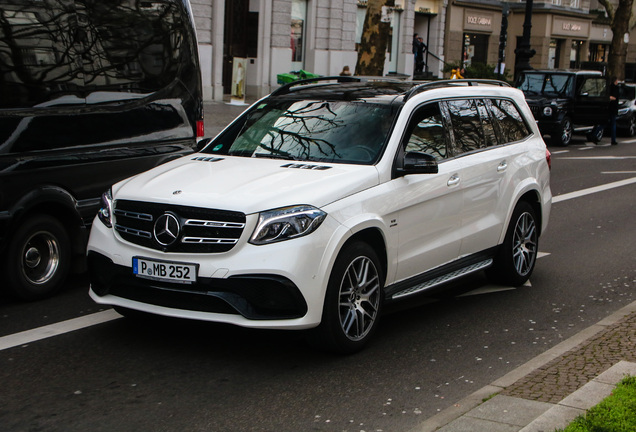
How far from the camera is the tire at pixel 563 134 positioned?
2292 centimetres

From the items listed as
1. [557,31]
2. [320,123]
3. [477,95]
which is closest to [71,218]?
[320,123]

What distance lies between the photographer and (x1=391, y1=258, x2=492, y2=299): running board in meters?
6.55

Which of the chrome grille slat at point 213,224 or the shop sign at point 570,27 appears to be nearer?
the chrome grille slat at point 213,224

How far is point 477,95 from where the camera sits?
780cm

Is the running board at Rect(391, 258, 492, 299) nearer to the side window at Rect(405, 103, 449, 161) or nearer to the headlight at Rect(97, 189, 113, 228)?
the side window at Rect(405, 103, 449, 161)

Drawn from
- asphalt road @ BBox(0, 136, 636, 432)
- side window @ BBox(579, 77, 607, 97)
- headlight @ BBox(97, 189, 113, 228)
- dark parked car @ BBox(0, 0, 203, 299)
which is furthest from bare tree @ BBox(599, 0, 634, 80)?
headlight @ BBox(97, 189, 113, 228)

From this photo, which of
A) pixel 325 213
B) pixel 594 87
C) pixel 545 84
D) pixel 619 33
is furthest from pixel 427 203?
pixel 619 33

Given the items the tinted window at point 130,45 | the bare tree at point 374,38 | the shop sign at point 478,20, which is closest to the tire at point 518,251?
the tinted window at point 130,45

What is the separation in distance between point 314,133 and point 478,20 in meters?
43.6

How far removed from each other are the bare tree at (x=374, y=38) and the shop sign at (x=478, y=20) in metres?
28.1

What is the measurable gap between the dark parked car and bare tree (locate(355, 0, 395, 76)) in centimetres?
1206

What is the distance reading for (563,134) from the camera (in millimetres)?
23094

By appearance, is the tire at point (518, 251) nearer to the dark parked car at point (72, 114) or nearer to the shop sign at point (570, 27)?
the dark parked car at point (72, 114)

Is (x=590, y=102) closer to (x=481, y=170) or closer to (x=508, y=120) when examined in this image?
(x=508, y=120)
